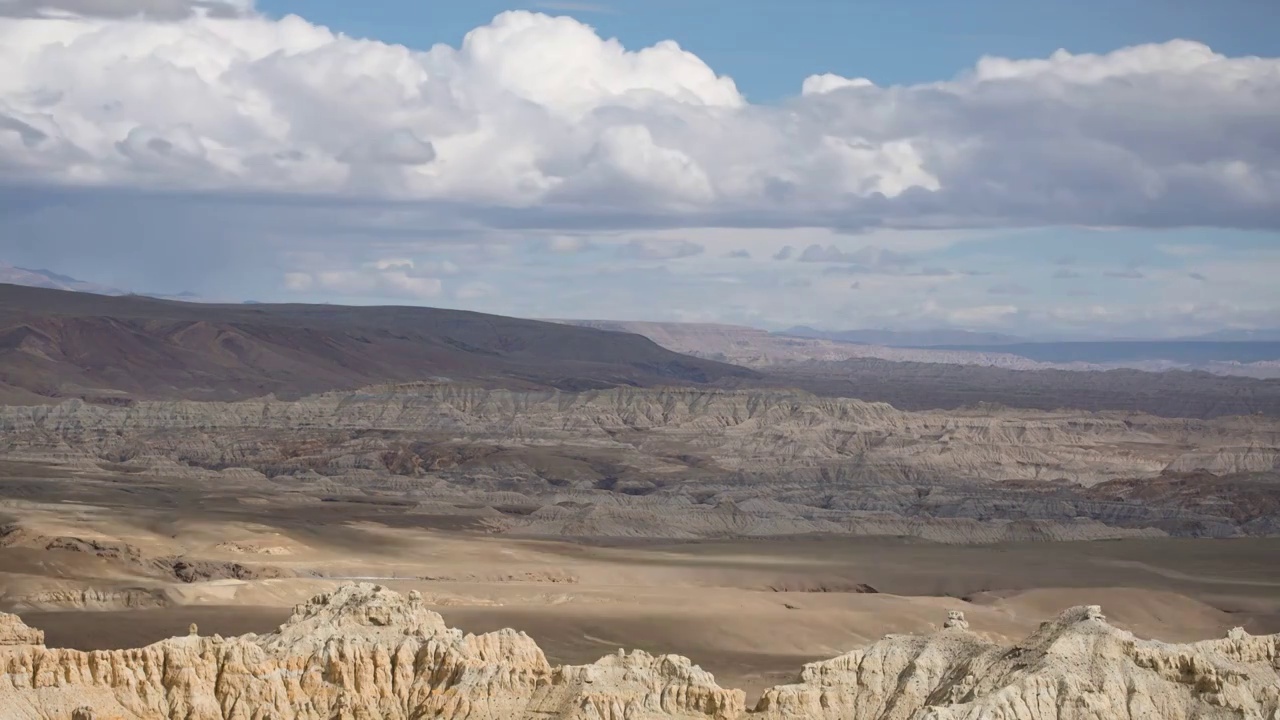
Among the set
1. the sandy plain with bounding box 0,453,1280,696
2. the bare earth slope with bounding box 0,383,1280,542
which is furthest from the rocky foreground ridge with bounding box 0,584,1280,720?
the bare earth slope with bounding box 0,383,1280,542

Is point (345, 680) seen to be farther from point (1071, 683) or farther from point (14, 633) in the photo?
point (1071, 683)

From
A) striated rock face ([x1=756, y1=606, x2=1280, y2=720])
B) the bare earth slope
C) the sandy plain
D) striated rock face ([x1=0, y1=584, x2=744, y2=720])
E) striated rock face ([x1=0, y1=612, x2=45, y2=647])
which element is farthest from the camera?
the bare earth slope

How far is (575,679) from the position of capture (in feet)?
119

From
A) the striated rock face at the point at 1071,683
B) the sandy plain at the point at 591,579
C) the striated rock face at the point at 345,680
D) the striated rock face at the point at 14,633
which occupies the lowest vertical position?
the sandy plain at the point at 591,579

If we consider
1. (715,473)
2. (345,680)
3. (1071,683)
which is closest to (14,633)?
(345,680)

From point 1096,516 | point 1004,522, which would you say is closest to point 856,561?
point 1004,522

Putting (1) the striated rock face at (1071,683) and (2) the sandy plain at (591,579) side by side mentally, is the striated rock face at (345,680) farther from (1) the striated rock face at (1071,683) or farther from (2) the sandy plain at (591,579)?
(2) the sandy plain at (591,579)

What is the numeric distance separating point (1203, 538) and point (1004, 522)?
12615 mm

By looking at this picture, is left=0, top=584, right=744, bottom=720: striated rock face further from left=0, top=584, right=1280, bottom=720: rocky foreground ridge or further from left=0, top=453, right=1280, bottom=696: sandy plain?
left=0, top=453, right=1280, bottom=696: sandy plain

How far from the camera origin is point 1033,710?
3077 cm

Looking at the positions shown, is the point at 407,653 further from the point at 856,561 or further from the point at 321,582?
the point at 856,561

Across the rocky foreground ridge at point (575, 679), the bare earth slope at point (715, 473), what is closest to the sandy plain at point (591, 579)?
the bare earth slope at point (715, 473)

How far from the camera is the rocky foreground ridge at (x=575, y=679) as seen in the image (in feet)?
103

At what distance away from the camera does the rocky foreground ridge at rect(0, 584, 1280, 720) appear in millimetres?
31375
